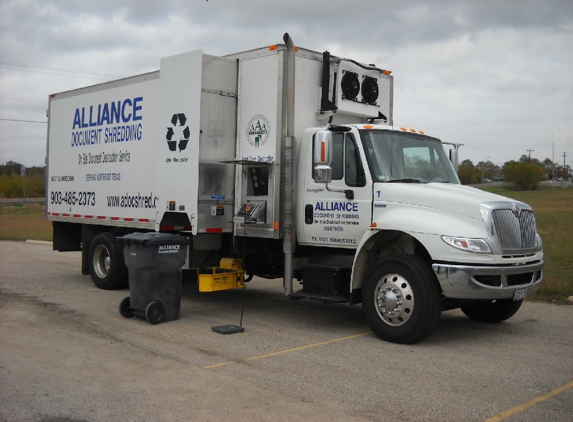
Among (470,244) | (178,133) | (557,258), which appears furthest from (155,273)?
(557,258)

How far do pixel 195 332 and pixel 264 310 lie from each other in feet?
6.53

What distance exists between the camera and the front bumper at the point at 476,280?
7.37 metres

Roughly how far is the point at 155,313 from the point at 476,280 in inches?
170

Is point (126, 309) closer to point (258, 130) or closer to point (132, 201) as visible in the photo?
point (132, 201)

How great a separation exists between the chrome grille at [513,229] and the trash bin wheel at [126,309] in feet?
17.1

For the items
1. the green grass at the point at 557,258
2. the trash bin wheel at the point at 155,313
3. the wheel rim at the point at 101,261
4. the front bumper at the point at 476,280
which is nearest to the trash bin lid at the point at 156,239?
the trash bin wheel at the point at 155,313

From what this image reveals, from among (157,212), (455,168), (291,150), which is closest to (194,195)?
(157,212)

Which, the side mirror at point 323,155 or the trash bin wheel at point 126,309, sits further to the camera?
the trash bin wheel at point 126,309

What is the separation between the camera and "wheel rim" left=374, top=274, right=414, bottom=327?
7.71 metres

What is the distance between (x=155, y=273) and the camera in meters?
8.86


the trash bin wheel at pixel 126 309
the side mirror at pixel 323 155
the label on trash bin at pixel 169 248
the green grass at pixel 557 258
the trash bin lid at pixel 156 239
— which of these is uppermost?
the side mirror at pixel 323 155

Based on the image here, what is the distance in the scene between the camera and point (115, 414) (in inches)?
204

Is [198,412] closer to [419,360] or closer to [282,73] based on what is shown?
[419,360]

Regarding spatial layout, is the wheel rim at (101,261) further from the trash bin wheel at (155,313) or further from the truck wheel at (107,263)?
the trash bin wheel at (155,313)
